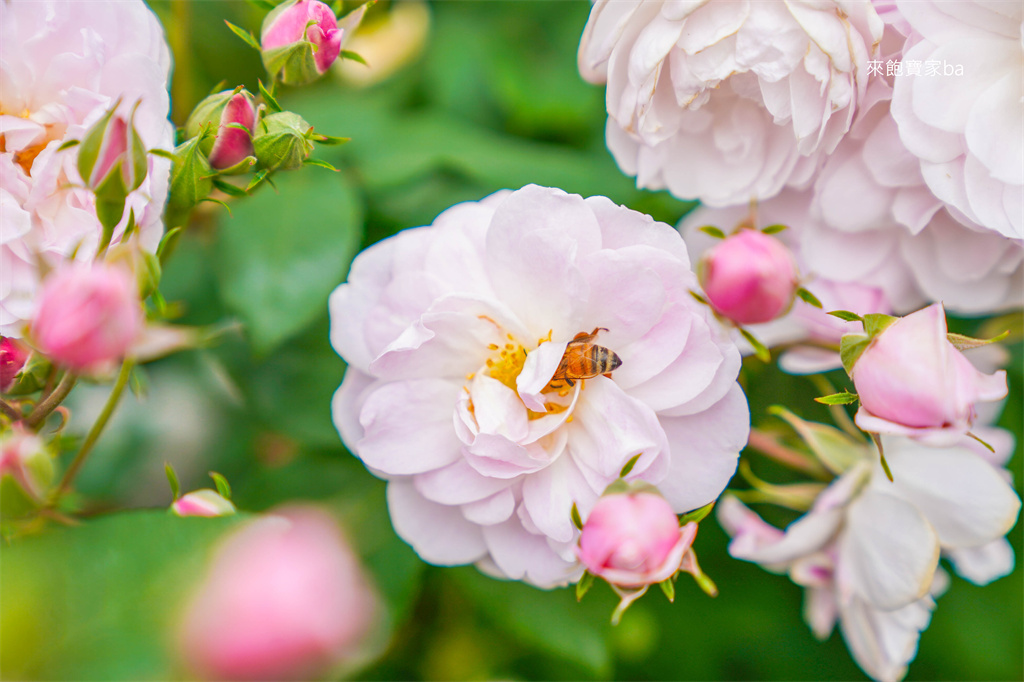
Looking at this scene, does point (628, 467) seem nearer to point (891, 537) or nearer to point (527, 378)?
point (527, 378)

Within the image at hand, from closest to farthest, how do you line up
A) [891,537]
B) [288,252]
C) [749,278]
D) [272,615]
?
[272,615]
[749,278]
[891,537]
[288,252]

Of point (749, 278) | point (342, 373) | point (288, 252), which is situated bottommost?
point (342, 373)

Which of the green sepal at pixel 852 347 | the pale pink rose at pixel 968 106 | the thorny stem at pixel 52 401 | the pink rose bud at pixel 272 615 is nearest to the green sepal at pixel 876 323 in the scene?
the green sepal at pixel 852 347

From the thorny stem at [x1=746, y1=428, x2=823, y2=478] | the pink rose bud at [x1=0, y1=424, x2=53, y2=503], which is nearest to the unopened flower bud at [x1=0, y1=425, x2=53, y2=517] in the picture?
the pink rose bud at [x1=0, y1=424, x2=53, y2=503]

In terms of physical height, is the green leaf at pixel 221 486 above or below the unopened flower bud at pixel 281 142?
below

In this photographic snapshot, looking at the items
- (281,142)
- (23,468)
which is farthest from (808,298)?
(23,468)

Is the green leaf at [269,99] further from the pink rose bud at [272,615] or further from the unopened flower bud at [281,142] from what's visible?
the pink rose bud at [272,615]
